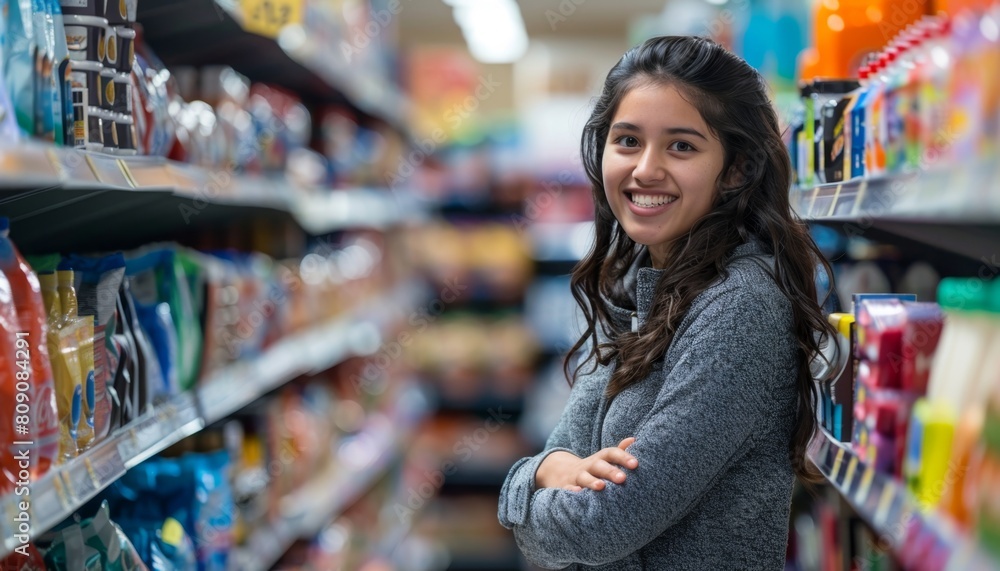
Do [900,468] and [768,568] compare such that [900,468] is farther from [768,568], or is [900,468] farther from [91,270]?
[91,270]

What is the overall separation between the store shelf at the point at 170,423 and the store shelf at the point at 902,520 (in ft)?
3.20

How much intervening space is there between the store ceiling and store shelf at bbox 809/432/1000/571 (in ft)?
12.3

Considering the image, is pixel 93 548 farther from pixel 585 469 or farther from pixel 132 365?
pixel 585 469

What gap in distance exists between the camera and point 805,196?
163 cm

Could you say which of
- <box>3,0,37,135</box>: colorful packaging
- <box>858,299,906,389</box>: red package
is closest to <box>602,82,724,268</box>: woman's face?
<box>858,299,906,389</box>: red package

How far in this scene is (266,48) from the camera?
2.59 meters

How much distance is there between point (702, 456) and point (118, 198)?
103 centimetres

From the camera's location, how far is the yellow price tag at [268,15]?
216 centimetres

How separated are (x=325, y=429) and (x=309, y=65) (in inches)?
47.4

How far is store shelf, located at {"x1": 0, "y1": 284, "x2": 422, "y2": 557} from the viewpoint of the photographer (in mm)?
1190

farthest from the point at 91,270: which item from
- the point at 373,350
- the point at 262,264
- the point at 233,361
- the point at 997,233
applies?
the point at 373,350

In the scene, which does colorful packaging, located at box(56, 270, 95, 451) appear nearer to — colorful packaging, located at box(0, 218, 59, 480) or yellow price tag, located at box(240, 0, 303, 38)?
colorful packaging, located at box(0, 218, 59, 480)

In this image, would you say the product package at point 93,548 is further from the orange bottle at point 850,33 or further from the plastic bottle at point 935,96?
the orange bottle at point 850,33

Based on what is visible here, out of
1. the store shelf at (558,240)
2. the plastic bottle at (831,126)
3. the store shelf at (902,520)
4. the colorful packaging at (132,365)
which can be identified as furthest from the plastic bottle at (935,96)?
the store shelf at (558,240)
